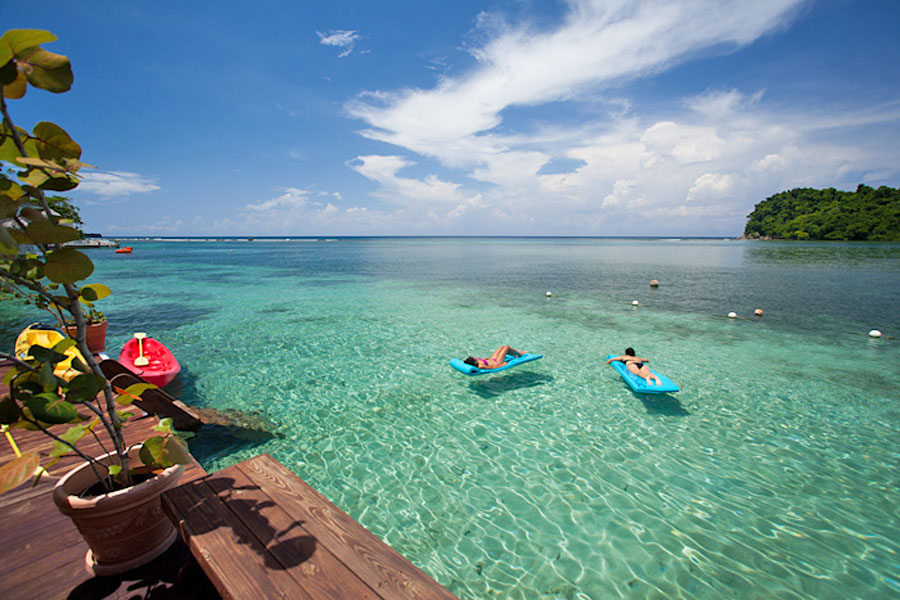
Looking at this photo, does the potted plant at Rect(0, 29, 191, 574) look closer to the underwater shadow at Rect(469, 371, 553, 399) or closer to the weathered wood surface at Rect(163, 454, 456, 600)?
the weathered wood surface at Rect(163, 454, 456, 600)

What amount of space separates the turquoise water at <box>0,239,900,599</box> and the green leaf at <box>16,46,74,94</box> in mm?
4956

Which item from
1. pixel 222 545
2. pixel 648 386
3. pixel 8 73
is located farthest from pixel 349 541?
pixel 648 386

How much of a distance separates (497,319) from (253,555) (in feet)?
46.0

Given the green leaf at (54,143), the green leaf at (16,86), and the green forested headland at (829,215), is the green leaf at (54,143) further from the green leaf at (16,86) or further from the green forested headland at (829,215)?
the green forested headland at (829,215)

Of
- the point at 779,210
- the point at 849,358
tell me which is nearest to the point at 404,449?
the point at 849,358

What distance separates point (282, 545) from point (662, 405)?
798 cm

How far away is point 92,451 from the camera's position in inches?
169

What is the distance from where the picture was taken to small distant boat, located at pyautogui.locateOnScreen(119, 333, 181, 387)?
7.65 metres

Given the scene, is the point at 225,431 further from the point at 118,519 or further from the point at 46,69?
the point at 46,69

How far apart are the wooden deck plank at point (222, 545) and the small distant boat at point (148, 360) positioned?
6.31 meters

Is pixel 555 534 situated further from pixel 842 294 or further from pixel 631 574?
pixel 842 294

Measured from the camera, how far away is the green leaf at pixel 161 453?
7.92 ft

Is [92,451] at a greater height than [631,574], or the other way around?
[92,451]

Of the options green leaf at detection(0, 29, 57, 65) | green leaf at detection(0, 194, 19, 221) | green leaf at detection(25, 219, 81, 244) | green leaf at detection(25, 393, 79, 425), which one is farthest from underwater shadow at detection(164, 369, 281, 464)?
green leaf at detection(0, 29, 57, 65)
